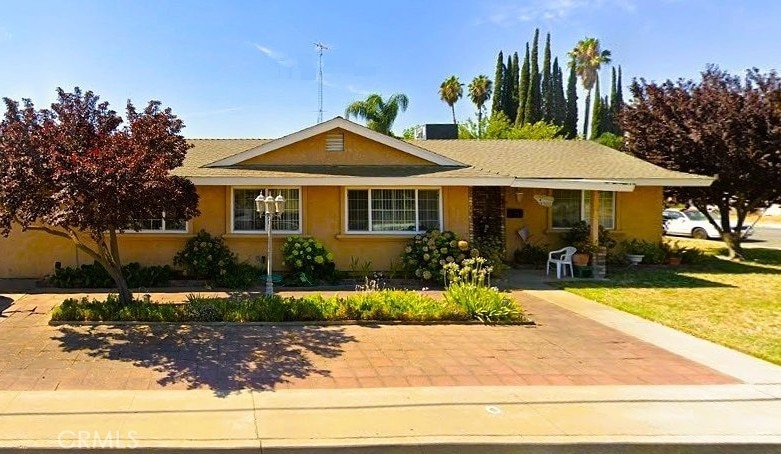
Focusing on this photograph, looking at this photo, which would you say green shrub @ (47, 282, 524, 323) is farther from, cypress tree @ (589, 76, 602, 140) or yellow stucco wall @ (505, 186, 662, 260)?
cypress tree @ (589, 76, 602, 140)

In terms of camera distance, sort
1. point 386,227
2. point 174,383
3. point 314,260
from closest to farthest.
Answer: point 174,383
point 314,260
point 386,227

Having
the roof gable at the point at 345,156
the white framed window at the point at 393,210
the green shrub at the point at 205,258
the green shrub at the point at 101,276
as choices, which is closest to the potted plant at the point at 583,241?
the white framed window at the point at 393,210

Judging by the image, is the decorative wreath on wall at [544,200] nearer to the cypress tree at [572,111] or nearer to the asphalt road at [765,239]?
the asphalt road at [765,239]

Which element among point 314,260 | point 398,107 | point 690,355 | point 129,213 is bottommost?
point 690,355

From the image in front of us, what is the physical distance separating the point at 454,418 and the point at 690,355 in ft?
13.6

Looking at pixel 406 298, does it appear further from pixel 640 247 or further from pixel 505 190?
pixel 640 247

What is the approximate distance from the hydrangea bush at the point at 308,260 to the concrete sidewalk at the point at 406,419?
660 centimetres

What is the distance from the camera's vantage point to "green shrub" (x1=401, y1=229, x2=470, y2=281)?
12.0 metres

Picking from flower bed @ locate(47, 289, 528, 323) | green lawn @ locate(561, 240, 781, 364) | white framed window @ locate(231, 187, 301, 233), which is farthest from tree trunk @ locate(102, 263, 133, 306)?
green lawn @ locate(561, 240, 781, 364)

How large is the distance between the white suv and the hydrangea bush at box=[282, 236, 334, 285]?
2070cm

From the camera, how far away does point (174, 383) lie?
5527 mm

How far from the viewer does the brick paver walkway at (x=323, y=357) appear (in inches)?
226

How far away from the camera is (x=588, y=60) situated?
58.3 m

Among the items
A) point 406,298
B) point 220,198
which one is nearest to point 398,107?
point 220,198
